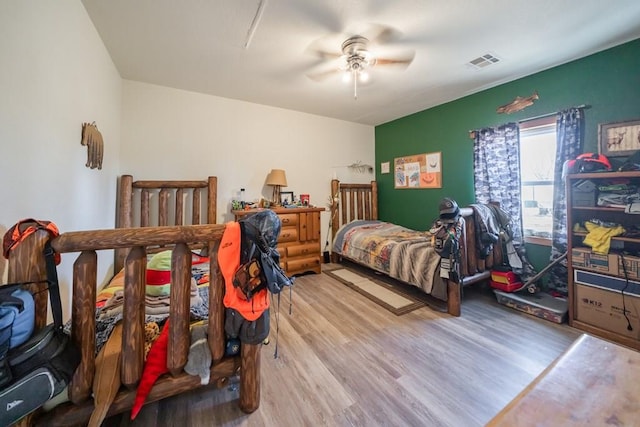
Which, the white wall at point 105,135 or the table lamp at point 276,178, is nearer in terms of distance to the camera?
the white wall at point 105,135

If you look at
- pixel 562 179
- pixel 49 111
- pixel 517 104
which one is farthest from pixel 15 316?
pixel 517 104

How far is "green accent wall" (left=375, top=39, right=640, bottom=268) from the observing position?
214cm

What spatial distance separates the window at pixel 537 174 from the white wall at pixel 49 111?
3.99m

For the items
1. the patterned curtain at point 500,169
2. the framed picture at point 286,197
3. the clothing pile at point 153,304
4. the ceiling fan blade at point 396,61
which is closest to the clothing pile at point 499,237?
the patterned curtain at point 500,169

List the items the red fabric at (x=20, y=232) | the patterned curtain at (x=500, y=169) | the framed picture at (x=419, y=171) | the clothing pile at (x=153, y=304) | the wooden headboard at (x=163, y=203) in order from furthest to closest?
the framed picture at (x=419, y=171) < the patterned curtain at (x=500, y=169) < the wooden headboard at (x=163, y=203) < the clothing pile at (x=153, y=304) < the red fabric at (x=20, y=232)

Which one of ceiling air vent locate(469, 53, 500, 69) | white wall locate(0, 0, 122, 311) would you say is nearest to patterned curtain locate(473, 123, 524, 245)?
ceiling air vent locate(469, 53, 500, 69)

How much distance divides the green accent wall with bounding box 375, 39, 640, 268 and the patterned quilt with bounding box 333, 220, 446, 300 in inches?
26.2

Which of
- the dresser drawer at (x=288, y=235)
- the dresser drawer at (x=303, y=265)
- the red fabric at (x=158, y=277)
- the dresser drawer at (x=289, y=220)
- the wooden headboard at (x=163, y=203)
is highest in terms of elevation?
the wooden headboard at (x=163, y=203)

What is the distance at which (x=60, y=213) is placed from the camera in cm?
146

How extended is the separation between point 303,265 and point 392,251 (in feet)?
3.99

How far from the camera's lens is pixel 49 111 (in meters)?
1.30

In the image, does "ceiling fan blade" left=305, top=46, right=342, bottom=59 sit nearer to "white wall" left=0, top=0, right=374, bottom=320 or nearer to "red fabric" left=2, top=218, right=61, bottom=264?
"white wall" left=0, top=0, right=374, bottom=320

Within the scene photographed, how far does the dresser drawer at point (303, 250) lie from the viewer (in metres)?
3.29

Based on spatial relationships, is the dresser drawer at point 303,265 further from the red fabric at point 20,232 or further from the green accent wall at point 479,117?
the red fabric at point 20,232
